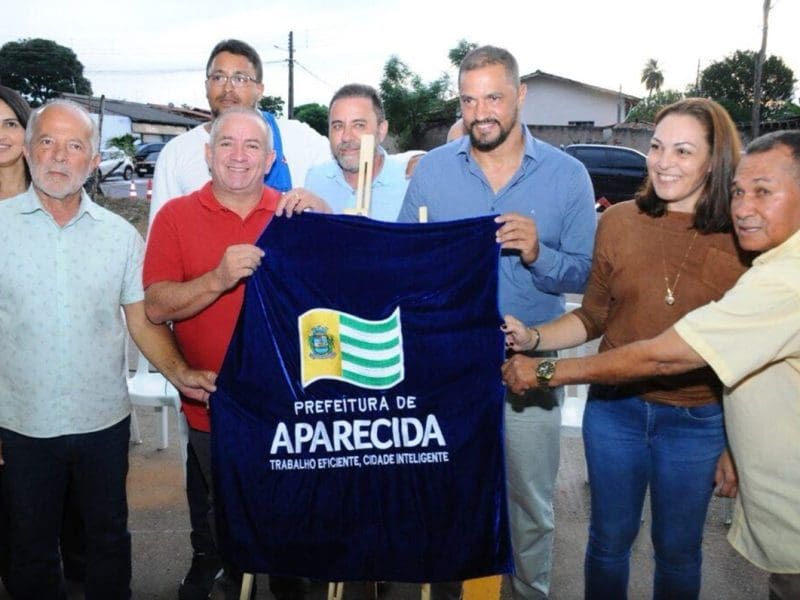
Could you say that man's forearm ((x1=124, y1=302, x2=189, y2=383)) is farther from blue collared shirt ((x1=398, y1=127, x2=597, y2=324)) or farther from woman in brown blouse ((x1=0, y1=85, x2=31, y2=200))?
blue collared shirt ((x1=398, y1=127, x2=597, y2=324))

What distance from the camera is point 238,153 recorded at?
2809 millimetres

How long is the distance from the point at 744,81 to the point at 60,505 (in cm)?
5435

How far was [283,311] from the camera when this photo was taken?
8.25ft

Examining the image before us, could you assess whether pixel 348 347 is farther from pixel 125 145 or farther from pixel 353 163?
pixel 125 145

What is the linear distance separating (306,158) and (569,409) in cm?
225

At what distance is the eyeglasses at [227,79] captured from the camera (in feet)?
12.6

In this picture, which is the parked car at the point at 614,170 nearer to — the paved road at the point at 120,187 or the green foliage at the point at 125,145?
the paved road at the point at 120,187

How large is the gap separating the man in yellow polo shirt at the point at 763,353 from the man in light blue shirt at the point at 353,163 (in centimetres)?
170

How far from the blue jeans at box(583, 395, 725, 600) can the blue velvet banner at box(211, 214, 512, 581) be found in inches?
16.2

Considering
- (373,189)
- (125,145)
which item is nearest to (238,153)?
(373,189)

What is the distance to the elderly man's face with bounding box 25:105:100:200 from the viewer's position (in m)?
2.62

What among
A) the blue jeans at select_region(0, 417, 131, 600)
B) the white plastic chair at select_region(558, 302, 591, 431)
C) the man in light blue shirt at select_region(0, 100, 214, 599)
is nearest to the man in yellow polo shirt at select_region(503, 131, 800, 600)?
the man in light blue shirt at select_region(0, 100, 214, 599)

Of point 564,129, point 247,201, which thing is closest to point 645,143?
point 564,129

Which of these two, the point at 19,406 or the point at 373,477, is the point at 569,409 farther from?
the point at 19,406
